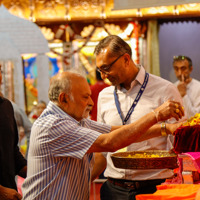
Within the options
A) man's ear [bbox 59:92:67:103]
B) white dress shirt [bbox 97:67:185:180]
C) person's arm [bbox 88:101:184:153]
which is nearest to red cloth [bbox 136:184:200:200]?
person's arm [bbox 88:101:184:153]

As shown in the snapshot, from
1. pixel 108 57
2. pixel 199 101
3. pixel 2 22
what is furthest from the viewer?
pixel 2 22

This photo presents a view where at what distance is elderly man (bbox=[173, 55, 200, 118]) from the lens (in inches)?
174

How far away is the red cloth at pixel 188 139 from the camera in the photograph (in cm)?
174

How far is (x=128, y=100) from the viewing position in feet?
8.07

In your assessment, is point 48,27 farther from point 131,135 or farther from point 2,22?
point 131,135

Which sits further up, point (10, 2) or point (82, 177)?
point (10, 2)

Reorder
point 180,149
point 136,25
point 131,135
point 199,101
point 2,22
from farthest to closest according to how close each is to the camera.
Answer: point 136,25
point 2,22
point 199,101
point 131,135
point 180,149

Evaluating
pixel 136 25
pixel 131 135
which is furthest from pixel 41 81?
pixel 131 135

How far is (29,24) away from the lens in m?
6.67

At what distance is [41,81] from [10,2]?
1695 mm

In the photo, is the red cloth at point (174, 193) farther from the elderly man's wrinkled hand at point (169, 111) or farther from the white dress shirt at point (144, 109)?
the white dress shirt at point (144, 109)

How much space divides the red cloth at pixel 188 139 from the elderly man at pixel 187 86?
2632 mm

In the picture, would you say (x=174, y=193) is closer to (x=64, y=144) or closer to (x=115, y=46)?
(x=64, y=144)

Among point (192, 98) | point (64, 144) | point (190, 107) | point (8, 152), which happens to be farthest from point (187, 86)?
point (64, 144)
